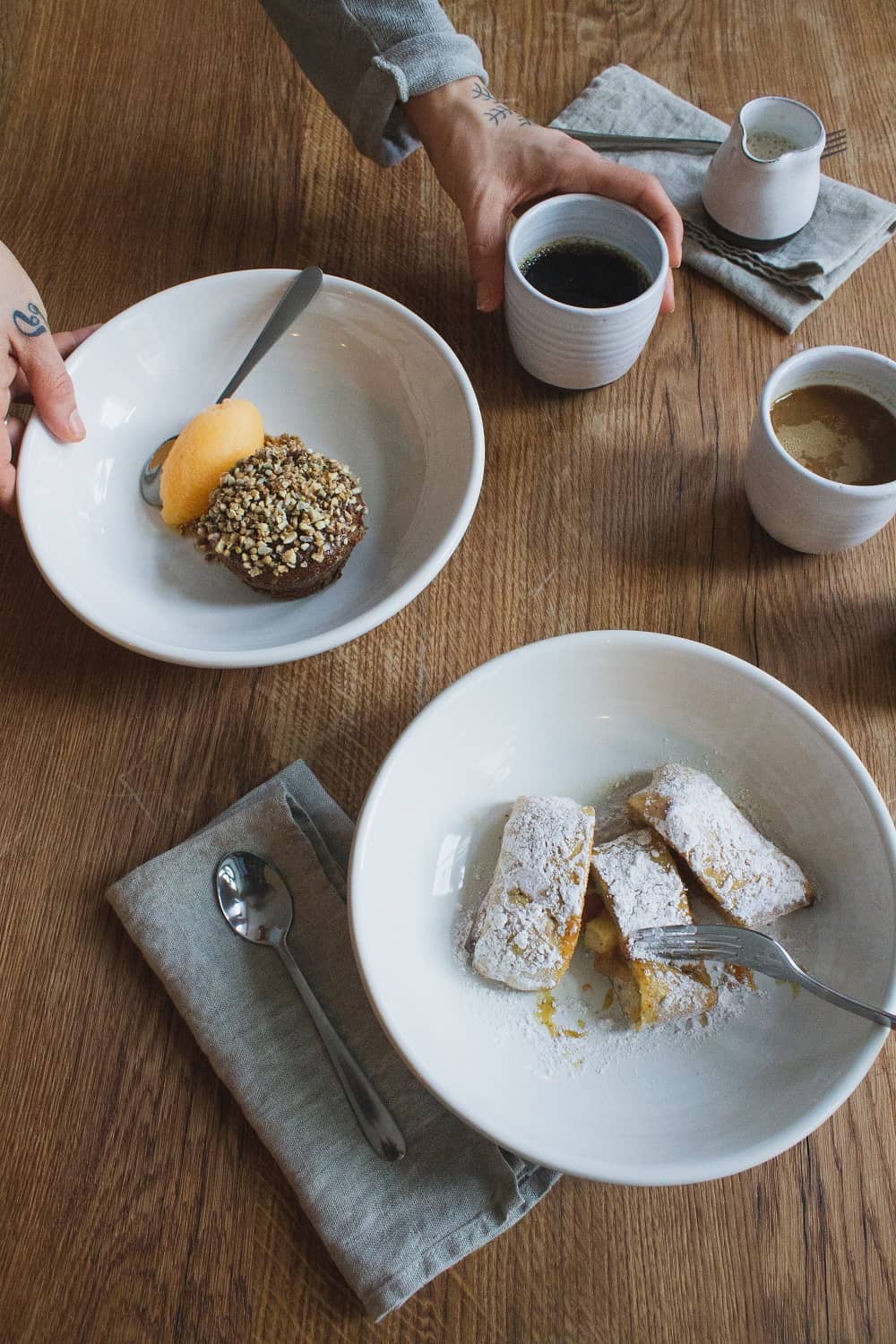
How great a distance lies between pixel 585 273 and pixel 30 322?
707mm

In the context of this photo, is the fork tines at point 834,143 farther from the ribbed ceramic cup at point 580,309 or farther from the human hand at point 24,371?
the human hand at point 24,371

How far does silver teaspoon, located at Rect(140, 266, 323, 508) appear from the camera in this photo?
1.19m

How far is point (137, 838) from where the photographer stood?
1.05m

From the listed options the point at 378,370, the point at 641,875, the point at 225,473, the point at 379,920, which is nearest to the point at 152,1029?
the point at 379,920

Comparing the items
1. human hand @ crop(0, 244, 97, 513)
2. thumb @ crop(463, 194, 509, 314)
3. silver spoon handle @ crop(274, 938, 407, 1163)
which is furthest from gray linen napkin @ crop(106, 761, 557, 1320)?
thumb @ crop(463, 194, 509, 314)

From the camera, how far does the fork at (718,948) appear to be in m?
0.89

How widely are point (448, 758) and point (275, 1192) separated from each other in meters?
0.47

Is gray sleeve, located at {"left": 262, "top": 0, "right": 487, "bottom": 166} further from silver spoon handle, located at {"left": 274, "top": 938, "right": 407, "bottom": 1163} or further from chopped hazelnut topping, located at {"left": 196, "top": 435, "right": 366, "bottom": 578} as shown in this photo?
silver spoon handle, located at {"left": 274, "top": 938, "right": 407, "bottom": 1163}

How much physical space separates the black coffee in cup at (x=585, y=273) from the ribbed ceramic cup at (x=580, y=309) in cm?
1

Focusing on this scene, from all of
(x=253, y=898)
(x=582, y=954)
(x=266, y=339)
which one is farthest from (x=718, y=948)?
(x=266, y=339)

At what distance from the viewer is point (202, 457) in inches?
45.1

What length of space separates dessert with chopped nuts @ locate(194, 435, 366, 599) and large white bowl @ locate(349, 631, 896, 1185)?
26 centimetres

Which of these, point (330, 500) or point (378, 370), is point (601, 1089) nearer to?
point (330, 500)

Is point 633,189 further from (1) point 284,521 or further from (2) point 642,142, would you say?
(1) point 284,521
